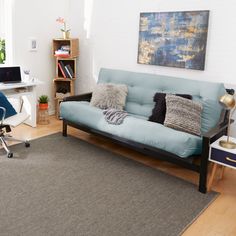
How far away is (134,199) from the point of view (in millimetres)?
2449

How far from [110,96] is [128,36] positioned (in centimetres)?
99

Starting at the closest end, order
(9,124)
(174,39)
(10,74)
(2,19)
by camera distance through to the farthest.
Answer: (9,124) → (174,39) → (10,74) → (2,19)

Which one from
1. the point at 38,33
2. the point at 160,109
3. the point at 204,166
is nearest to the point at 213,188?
the point at 204,166

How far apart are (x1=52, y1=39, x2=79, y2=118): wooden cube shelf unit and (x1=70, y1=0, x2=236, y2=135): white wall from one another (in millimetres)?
204

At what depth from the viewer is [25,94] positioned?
158 inches

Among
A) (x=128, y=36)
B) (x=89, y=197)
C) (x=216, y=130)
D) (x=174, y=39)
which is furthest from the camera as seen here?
(x=128, y=36)

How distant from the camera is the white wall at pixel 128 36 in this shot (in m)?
3.17

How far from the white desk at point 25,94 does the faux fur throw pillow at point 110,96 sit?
0.93 meters

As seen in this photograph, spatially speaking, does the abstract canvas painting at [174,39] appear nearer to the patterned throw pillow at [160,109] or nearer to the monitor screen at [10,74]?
the patterned throw pillow at [160,109]

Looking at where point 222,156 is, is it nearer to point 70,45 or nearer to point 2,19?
point 70,45

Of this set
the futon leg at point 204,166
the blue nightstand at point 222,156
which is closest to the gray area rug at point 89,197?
the futon leg at point 204,166

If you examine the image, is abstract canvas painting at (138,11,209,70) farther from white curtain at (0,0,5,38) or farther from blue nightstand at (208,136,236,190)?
white curtain at (0,0,5,38)

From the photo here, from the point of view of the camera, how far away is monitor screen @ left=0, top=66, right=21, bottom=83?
3.84m

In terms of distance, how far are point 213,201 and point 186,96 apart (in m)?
1.17
